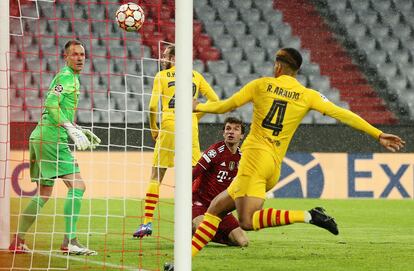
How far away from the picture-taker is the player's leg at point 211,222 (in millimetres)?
6812

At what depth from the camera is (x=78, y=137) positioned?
7.16 meters

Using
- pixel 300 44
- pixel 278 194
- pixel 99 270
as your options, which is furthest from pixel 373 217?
pixel 300 44

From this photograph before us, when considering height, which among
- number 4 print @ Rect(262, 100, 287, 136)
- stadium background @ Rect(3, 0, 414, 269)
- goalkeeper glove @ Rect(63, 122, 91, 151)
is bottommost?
goalkeeper glove @ Rect(63, 122, 91, 151)

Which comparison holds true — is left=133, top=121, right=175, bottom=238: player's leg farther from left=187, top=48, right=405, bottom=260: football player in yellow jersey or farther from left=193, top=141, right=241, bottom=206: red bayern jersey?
left=187, top=48, right=405, bottom=260: football player in yellow jersey

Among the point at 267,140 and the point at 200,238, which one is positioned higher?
the point at 267,140

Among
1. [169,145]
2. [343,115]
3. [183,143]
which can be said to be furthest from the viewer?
[169,145]

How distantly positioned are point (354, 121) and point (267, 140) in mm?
640

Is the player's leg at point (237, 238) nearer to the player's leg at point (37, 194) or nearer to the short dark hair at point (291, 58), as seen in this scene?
the player's leg at point (37, 194)

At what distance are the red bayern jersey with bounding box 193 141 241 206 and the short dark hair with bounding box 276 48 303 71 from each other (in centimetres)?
162

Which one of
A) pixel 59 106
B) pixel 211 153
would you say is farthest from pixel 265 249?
pixel 59 106

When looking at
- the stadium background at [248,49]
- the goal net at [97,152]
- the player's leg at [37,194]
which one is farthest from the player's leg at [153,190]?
the stadium background at [248,49]

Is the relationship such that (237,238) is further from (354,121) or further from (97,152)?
(97,152)

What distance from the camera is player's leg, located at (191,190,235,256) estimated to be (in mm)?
6812

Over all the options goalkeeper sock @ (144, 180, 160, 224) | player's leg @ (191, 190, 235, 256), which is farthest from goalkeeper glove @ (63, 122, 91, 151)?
goalkeeper sock @ (144, 180, 160, 224)
